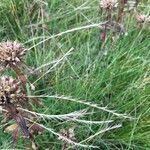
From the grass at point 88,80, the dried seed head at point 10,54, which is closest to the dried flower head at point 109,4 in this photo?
the grass at point 88,80

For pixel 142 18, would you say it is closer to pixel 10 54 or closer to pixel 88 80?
pixel 88 80

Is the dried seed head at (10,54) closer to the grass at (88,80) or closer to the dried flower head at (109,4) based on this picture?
the grass at (88,80)

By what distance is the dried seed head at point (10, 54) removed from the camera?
41.1 inches

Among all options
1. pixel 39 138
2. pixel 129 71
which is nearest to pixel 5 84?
pixel 39 138

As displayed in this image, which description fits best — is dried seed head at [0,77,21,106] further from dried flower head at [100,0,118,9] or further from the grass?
dried flower head at [100,0,118,9]

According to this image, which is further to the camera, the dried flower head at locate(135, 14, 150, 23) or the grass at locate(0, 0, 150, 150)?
the dried flower head at locate(135, 14, 150, 23)

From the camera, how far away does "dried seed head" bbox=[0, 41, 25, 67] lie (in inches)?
41.1

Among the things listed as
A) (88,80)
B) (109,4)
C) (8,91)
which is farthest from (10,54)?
A: (109,4)

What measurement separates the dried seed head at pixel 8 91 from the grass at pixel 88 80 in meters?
0.13

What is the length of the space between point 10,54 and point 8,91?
12cm

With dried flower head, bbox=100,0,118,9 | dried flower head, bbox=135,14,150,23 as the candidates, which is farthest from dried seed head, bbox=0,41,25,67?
dried flower head, bbox=135,14,150,23

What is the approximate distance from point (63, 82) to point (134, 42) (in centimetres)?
29

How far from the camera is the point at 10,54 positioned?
1048mm

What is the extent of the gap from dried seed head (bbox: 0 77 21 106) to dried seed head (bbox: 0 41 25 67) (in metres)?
0.07
